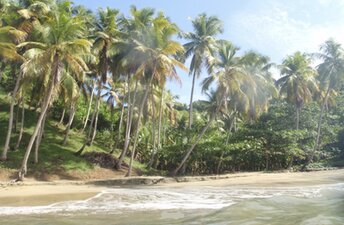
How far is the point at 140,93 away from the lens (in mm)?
35375

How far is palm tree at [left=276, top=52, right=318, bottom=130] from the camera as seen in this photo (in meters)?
43.7

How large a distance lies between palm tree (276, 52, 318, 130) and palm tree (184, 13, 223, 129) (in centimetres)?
1245

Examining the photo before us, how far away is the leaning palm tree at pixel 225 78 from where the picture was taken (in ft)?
102

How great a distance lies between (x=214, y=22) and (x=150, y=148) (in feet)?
43.6

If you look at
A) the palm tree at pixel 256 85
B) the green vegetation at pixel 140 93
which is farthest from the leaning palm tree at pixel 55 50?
the palm tree at pixel 256 85

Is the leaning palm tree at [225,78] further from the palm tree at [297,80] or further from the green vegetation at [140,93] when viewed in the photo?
the palm tree at [297,80]

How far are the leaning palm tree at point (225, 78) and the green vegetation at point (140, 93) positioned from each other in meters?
0.09

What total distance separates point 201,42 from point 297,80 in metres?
14.4

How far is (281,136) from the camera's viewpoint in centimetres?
3803

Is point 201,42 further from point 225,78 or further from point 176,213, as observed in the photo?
point 176,213

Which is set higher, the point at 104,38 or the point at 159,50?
the point at 104,38

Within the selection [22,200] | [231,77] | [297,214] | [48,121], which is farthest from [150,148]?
[297,214]

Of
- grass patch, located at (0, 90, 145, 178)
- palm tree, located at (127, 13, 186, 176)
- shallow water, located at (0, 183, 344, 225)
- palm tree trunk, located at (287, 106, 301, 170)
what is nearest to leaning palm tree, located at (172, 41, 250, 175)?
palm tree, located at (127, 13, 186, 176)

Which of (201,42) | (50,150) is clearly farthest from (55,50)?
(201,42)
